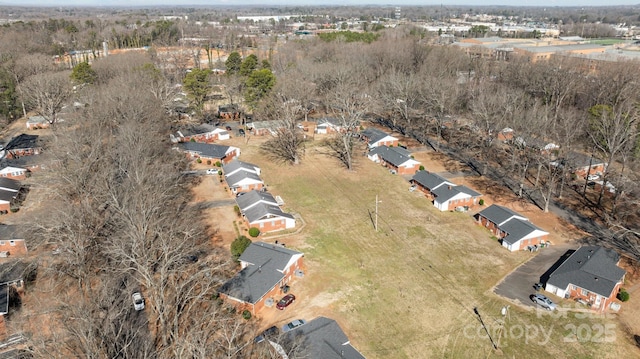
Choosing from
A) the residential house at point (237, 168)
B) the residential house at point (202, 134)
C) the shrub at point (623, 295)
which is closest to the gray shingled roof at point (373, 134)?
the residential house at point (237, 168)

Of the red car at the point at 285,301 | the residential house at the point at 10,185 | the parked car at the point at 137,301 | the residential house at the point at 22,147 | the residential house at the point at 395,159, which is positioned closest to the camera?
the parked car at the point at 137,301

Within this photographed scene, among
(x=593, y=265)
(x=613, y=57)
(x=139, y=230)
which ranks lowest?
(x=593, y=265)

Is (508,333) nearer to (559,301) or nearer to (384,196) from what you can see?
(559,301)

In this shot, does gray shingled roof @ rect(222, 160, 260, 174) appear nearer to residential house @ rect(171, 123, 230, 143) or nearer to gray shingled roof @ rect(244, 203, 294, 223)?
gray shingled roof @ rect(244, 203, 294, 223)

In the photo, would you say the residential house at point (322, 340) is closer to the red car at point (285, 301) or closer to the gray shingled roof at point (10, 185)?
the red car at point (285, 301)

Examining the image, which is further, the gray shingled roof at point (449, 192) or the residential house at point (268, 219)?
the gray shingled roof at point (449, 192)

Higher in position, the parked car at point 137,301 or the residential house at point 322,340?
the residential house at point 322,340

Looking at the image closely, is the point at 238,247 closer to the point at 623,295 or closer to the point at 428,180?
the point at 428,180

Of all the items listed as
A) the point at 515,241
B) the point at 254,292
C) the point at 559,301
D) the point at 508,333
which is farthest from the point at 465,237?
the point at 254,292
